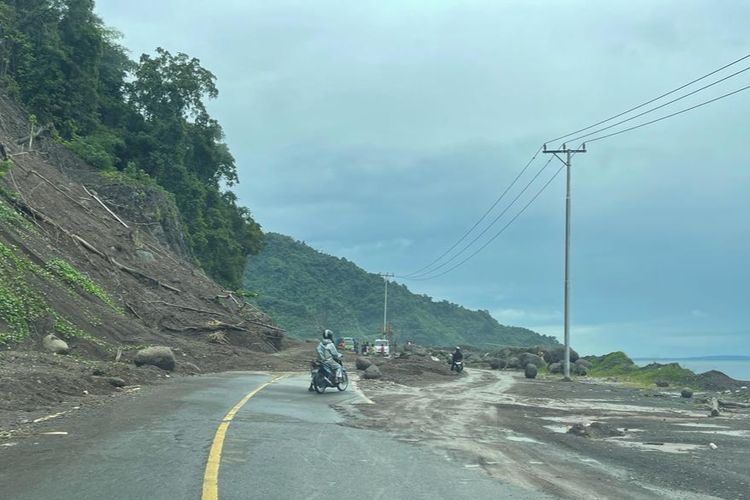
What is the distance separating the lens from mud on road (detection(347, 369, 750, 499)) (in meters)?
10.4

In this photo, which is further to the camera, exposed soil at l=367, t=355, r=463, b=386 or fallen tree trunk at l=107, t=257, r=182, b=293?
fallen tree trunk at l=107, t=257, r=182, b=293

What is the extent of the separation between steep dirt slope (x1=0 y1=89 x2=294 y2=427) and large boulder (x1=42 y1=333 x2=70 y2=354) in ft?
0.77

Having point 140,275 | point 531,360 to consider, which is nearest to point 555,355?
point 531,360

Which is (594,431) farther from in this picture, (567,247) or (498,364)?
(498,364)

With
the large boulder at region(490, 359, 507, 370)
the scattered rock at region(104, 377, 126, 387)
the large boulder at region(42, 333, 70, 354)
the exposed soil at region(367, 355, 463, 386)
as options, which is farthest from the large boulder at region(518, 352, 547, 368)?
the scattered rock at region(104, 377, 126, 387)

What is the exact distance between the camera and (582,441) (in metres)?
15.1

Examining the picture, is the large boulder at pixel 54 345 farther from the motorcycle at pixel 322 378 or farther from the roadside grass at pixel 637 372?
the roadside grass at pixel 637 372

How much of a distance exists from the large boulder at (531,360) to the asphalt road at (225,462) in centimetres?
5110

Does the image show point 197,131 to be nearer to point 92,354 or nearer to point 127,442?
point 92,354

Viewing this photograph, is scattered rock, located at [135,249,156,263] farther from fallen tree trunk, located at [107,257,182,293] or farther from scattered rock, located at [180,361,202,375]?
scattered rock, located at [180,361,202,375]

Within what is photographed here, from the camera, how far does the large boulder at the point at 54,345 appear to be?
24.9 meters

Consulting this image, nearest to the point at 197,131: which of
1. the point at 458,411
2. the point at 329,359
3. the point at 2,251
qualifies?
the point at 2,251

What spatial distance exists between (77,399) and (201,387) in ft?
21.1

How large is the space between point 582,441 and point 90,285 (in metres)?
26.1
